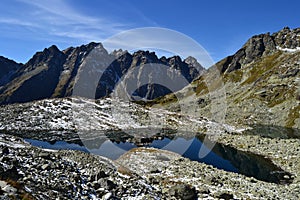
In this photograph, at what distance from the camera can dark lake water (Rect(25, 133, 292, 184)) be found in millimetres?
44406

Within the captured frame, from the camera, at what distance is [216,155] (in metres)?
57.7

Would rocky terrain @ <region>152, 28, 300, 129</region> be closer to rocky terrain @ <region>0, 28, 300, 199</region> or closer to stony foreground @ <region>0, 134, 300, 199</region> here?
rocky terrain @ <region>0, 28, 300, 199</region>

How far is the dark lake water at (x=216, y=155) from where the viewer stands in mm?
44406

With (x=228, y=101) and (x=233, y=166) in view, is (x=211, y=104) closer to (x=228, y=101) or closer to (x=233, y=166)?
(x=228, y=101)

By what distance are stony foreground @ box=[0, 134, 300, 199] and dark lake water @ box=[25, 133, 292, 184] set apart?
233 inches

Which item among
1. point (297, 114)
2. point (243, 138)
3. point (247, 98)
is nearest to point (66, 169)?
point (243, 138)

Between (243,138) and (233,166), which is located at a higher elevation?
(243,138)

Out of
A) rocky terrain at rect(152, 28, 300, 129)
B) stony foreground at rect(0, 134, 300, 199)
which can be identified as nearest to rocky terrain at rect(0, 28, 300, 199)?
stony foreground at rect(0, 134, 300, 199)

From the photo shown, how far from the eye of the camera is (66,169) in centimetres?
2745

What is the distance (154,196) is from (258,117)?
11172cm

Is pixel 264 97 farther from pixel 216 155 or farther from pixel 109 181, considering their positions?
pixel 109 181

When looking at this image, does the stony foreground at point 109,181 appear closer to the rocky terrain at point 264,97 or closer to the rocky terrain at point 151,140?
the rocky terrain at point 151,140

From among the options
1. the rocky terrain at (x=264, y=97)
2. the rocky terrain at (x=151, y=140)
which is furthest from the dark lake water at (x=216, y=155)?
the rocky terrain at (x=264, y=97)

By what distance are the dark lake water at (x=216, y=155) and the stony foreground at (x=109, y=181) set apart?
5.92 m
